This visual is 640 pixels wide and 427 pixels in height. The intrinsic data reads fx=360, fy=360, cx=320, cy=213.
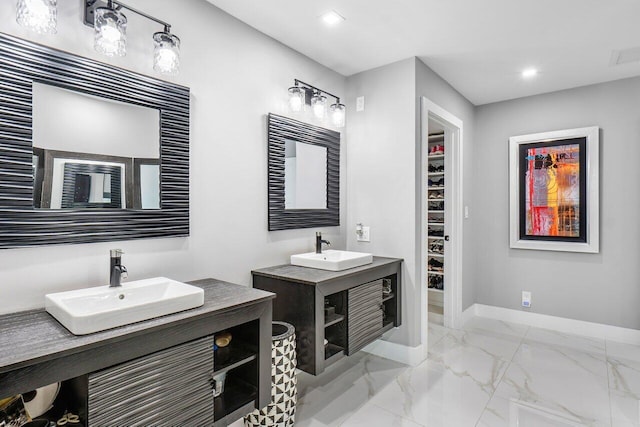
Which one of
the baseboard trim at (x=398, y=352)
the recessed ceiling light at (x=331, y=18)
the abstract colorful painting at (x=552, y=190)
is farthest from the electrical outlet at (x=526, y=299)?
the recessed ceiling light at (x=331, y=18)

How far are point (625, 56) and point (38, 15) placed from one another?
3.76m

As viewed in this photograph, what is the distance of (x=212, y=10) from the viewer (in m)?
2.12

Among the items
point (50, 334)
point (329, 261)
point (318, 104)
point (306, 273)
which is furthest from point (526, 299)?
point (50, 334)

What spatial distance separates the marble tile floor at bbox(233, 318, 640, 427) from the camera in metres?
2.10

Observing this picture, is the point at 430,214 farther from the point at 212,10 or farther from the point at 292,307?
the point at 212,10

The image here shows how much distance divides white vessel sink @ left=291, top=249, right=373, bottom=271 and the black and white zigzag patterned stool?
53cm

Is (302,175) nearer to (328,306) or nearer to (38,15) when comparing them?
(328,306)

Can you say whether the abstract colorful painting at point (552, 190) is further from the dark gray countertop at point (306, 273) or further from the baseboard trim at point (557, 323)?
the dark gray countertop at point (306, 273)

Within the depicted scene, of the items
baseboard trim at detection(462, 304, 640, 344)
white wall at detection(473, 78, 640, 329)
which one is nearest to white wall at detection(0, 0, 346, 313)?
white wall at detection(473, 78, 640, 329)

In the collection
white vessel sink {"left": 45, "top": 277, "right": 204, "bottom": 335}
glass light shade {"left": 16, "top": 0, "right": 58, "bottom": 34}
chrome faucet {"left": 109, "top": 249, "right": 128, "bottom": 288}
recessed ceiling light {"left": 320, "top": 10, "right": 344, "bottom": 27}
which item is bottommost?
white vessel sink {"left": 45, "top": 277, "right": 204, "bottom": 335}

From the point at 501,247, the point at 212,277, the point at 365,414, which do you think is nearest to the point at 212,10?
the point at 212,277

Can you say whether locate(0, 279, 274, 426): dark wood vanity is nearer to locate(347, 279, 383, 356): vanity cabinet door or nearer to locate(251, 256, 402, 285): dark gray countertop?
locate(251, 256, 402, 285): dark gray countertop

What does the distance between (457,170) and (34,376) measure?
11.6 ft

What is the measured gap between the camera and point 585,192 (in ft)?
11.3
